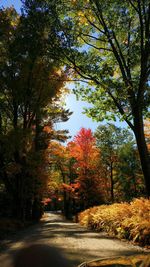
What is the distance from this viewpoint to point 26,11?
1542cm

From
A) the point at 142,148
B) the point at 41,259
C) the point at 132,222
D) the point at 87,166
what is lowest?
the point at 41,259

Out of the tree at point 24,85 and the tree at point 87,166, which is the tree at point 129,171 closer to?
the tree at point 87,166

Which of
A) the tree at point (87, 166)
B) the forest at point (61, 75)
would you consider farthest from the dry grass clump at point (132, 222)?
the tree at point (87, 166)

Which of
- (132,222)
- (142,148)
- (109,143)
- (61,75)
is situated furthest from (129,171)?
(132,222)

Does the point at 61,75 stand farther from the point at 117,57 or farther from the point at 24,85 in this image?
the point at 117,57

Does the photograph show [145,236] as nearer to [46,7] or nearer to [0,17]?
[46,7]

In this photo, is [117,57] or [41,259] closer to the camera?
[41,259]

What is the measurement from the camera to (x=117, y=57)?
46.2ft

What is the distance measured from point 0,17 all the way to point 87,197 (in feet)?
70.6

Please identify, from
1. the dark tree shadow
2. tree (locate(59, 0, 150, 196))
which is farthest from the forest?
the dark tree shadow

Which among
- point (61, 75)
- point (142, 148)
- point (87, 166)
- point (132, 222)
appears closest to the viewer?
point (132, 222)

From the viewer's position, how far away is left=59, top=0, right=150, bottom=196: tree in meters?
13.4

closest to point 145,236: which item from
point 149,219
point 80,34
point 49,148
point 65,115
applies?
point 149,219

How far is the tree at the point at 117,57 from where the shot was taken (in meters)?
13.4
